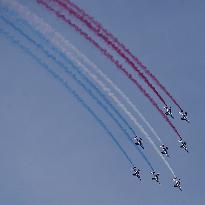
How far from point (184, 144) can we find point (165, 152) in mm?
3091

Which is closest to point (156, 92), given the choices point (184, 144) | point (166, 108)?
point (166, 108)

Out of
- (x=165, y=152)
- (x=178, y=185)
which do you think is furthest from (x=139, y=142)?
(x=178, y=185)

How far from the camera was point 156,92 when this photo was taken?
Result: 62.6 meters

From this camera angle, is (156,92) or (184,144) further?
(184,144)

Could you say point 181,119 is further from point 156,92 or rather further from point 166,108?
point 156,92

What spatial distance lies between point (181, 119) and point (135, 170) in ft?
23.8

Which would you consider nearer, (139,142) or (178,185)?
(139,142)

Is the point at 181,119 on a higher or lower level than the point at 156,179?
higher

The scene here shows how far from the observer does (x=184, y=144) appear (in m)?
70.9

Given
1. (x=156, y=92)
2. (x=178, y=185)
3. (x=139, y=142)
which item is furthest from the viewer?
(x=178, y=185)

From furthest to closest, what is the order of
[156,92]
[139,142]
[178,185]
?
[178,185], [139,142], [156,92]

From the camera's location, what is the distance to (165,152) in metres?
68.9

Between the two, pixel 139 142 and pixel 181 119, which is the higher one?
pixel 181 119

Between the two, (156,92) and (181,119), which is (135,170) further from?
(156,92)
